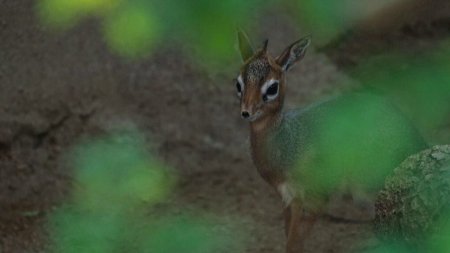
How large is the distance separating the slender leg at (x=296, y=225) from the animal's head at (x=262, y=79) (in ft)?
1.82

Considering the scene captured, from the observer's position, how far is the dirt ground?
717 centimetres

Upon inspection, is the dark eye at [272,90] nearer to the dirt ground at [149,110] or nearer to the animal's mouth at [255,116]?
the animal's mouth at [255,116]

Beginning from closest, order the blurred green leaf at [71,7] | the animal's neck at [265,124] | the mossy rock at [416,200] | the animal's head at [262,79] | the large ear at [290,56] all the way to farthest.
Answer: the blurred green leaf at [71,7]
the mossy rock at [416,200]
the animal's head at [262,79]
the large ear at [290,56]
the animal's neck at [265,124]

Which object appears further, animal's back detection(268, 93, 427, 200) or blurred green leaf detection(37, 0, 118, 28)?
animal's back detection(268, 93, 427, 200)

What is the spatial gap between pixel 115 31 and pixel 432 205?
1.72m

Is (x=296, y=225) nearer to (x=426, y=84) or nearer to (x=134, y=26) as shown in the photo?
(x=426, y=84)

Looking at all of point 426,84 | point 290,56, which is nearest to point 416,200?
point 426,84

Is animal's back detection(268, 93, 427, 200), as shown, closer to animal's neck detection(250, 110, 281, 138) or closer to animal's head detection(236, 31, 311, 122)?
animal's neck detection(250, 110, 281, 138)

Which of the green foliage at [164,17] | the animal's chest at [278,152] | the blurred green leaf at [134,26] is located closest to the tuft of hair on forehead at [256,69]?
the animal's chest at [278,152]

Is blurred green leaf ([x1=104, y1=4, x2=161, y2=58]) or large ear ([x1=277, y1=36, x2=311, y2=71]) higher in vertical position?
large ear ([x1=277, y1=36, x2=311, y2=71])

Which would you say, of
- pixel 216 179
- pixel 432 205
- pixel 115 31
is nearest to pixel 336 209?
pixel 216 179

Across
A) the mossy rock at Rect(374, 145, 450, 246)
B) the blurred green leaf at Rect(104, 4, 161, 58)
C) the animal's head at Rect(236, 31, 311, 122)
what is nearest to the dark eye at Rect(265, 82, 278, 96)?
the animal's head at Rect(236, 31, 311, 122)

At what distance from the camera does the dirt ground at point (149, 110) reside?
717 cm

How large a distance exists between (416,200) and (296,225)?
63.0 inches
